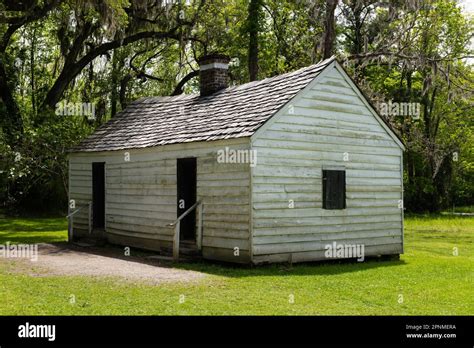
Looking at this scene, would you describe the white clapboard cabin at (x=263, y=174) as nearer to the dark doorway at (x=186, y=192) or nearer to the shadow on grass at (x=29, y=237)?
the dark doorway at (x=186, y=192)

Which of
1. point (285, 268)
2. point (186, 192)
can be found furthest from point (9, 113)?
point (285, 268)

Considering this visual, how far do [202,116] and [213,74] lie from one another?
2767mm

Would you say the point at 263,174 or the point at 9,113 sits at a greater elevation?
the point at 9,113

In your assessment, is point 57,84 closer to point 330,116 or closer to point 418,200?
point 330,116

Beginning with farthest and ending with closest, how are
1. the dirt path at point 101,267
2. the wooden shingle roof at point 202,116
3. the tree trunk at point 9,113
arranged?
the tree trunk at point 9,113, the wooden shingle roof at point 202,116, the dirt path at point 101,267

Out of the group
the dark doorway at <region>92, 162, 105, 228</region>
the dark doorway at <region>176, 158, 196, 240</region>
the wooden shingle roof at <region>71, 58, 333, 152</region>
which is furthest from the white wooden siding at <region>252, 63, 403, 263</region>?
the dark doorway at <region>92, 162, 105, 228</region>

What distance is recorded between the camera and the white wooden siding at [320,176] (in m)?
13.7

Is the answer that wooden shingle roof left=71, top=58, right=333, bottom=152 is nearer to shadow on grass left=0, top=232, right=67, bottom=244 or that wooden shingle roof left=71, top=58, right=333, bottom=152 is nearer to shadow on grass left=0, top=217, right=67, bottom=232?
shadow on grass left=0, top=232, right=67, bottom=244

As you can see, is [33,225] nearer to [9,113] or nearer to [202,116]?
[9,113]

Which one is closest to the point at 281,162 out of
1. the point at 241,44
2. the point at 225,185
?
the point at 225,185

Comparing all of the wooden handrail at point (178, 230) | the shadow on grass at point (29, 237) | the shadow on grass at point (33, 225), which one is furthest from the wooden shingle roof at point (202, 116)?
the shadow on grass at point (33, 225)

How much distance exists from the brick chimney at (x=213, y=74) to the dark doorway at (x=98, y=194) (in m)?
4.37

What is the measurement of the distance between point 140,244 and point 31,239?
5975 millimetres

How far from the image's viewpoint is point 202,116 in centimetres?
1673
